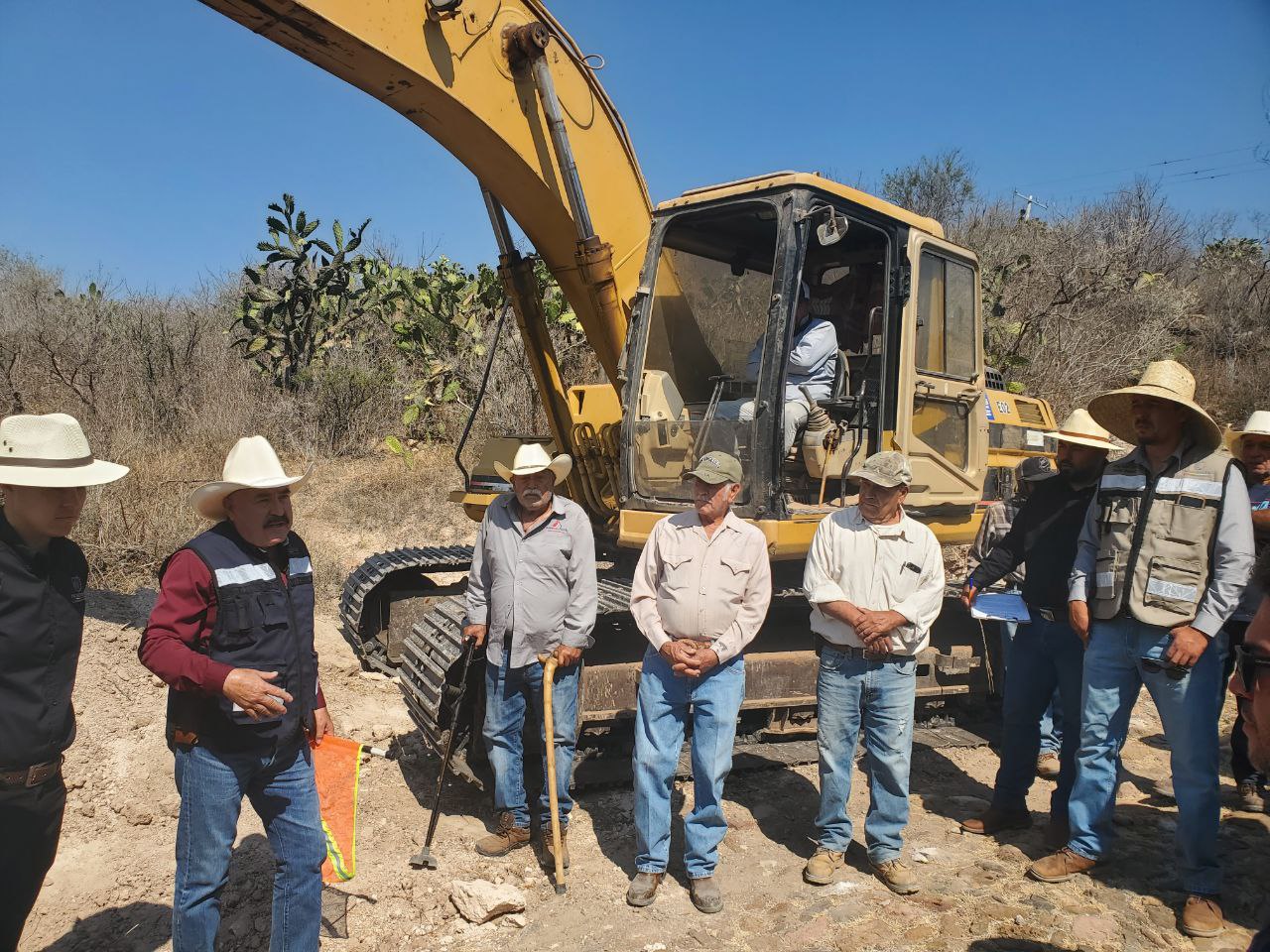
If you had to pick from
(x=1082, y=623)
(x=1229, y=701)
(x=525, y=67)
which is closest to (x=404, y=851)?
(x=1082, y=623)

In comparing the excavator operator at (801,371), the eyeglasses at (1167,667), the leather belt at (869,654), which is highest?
the excavator operator at (801,371)

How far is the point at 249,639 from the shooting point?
2889 millimetres

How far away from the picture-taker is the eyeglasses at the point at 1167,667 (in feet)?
11.8

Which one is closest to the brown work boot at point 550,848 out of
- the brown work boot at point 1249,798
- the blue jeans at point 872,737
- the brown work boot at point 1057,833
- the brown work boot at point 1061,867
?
the blue jeans at point 872,737

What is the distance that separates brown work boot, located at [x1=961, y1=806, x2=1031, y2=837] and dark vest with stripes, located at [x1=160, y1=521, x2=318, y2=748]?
326 centimetres

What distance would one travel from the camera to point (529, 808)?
459cm

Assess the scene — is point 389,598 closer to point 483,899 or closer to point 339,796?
point 339,796

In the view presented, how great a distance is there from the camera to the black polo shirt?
2.62 meters

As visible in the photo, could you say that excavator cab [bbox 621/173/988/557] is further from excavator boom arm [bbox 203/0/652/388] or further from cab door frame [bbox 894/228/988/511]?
excavator boom arm [bbox 203/0/652/388]

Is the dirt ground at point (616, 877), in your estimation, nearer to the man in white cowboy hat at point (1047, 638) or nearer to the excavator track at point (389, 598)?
the man in white cowboy hat at point (1047, 638)

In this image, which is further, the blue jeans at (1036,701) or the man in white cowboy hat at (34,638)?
the blue jeans at (1036,701)

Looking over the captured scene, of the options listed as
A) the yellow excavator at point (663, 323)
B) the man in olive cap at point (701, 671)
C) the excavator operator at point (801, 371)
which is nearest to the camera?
the man in olive cap at point (701, 671)

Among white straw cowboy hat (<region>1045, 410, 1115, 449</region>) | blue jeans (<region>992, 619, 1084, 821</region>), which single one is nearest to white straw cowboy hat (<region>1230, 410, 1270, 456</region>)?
white straw cowboy hat (<region>1045, 410, 1115, 449</region>)

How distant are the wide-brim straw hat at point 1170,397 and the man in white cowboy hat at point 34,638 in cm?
383
